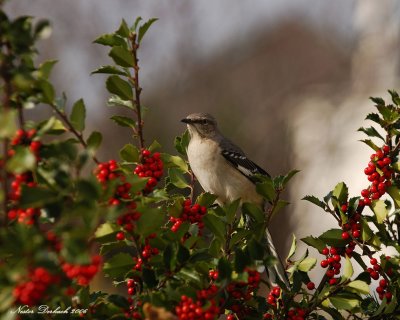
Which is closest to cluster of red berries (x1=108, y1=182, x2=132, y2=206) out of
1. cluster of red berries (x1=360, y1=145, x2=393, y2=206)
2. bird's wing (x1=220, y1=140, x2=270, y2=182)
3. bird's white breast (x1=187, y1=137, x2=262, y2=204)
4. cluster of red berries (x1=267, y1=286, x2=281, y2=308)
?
cluster of red berries (x1=267, y1=286, x2=281, y2=308)

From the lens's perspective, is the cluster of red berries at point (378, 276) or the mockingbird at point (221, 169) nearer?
the cluster of red berries at point (378, 276)

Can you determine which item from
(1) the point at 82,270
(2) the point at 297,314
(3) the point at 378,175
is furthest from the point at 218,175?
(1) the point at 82,270

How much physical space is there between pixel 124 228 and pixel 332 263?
0.89 metres

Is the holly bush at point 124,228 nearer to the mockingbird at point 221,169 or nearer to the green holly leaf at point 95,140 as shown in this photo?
the green holly leaf at point 95,140

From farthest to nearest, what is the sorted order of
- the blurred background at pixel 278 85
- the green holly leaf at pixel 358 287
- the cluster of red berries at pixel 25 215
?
the blurred background at pixel 278 85 → the green holly leaf at pixel 358 287 → the cluster of red berries at pixel 25 215

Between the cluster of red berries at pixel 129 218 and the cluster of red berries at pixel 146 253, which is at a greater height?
the cluster of red berries at pixel 129 218

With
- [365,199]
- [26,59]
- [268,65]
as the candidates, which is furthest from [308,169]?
[26,59]

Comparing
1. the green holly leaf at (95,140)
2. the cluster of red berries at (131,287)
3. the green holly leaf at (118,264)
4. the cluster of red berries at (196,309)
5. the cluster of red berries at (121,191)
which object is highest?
the green holly leaf at (95,140)

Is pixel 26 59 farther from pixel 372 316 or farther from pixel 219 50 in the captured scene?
pixel 219 50

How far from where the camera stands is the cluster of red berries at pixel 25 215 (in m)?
1.41

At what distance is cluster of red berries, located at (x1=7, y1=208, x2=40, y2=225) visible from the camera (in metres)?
1.41

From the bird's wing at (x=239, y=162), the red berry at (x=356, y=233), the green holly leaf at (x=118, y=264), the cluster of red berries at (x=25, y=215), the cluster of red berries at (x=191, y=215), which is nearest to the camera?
the cluster of red berries at (x=25, y=215)

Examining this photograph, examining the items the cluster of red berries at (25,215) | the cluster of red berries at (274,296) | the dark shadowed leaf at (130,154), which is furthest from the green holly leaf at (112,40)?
the cluster of red berries at (274,296)

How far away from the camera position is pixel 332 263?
2.15m
